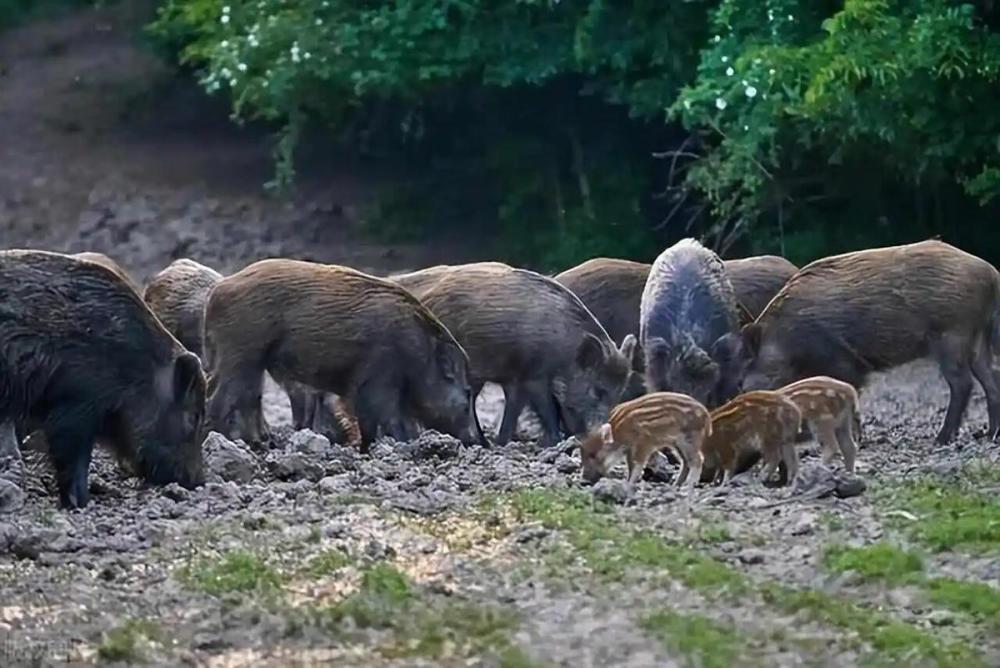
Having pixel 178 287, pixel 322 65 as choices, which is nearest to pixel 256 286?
pixel 178 287

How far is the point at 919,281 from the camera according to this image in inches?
433

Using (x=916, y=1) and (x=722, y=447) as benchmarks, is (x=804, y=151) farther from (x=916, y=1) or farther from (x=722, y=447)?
(x=722, y=447)

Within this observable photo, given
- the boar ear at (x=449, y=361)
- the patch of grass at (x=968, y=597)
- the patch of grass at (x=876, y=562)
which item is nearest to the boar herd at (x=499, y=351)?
the boar ear at (x=449, y=361)

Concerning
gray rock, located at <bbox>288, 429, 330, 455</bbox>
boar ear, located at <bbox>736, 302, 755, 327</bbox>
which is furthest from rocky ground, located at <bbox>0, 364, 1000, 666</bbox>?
boar ear, located at <bbox>736, 302, 755, 327</bbox>

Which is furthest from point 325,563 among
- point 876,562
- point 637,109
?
point 637,109

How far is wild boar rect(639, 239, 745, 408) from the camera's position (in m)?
11.6

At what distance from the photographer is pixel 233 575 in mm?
6520

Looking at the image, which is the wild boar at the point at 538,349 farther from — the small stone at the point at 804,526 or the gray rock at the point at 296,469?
the small stone at the point at 804,526

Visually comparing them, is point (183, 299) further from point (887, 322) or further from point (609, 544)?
point (609, 544)

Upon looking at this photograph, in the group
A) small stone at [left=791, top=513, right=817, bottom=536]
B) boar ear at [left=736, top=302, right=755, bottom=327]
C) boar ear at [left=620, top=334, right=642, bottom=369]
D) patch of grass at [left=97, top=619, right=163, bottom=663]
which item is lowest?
boar ear at [left=620, top=334, right=642, bottom=369]

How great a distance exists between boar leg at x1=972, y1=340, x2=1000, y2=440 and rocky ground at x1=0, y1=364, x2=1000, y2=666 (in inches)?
79.9

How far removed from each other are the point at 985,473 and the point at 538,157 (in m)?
11.8

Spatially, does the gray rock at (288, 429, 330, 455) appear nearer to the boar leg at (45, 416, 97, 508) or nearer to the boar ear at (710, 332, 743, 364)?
the boar leg at (45, 416, 97, 508)

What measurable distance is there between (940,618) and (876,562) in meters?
0.56
